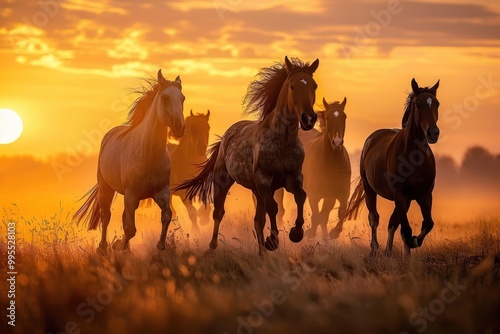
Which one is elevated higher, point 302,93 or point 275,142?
point 302,93

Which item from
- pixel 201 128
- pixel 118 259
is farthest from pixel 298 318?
pixel 201 128

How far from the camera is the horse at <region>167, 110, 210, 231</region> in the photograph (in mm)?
20422

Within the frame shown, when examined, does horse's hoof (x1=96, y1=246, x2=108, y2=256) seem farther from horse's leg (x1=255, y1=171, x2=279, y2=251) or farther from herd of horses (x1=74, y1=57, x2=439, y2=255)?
horse's leg (x1=255, y1=171, x2=279, y2=251)

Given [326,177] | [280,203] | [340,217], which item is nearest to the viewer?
[340,217]

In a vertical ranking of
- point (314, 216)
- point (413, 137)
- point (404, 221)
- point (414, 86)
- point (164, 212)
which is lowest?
A: point (314, 216)

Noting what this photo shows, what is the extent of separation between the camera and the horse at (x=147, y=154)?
1280 cm

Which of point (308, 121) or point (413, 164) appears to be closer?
point (308, 121)

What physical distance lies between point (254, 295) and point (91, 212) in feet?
23.7

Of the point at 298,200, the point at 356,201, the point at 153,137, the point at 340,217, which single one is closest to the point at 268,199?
the point at 298,200

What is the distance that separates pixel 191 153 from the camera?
68.1 feet

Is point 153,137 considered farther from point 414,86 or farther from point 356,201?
point 356,201

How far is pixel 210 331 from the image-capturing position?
7.98m

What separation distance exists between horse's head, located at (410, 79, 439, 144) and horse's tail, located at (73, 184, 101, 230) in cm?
595
